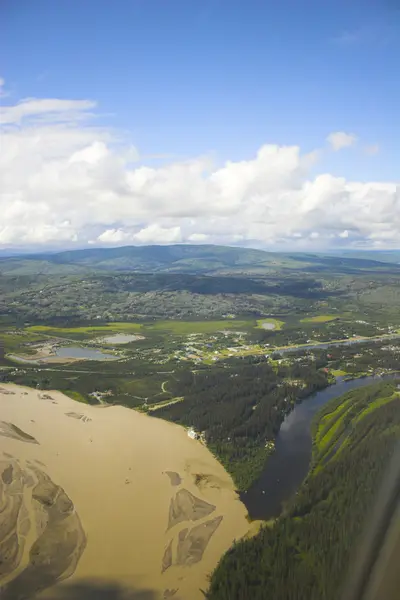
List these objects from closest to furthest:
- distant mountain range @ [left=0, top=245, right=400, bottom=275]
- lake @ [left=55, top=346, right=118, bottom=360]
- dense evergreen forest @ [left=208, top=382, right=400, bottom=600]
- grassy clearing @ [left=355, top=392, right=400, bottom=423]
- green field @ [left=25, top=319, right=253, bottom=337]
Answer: dense evergreen forest @ [left=208, top=382, right=400, bottom=600], grassy clearing @ [left=355, top=392, right=400, bottom=423], lake @ [left=55, top=346, right=118, bottom=360], green field @ [left=25, top=319, right=253, bottom=337], distant mountain range @ [left=0, top=245, right=400, bottom=275]

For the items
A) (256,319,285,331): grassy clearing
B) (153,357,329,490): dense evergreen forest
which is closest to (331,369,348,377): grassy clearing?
(153,357,329,490): dense evergreen forest

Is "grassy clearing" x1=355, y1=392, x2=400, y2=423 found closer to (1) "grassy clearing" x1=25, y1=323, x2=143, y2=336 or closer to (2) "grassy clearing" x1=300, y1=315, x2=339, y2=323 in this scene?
(2) "grassy clearing" x1=300, y1=315, x2=339, y2=323

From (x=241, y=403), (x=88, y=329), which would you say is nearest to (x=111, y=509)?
(x=241, y=403)

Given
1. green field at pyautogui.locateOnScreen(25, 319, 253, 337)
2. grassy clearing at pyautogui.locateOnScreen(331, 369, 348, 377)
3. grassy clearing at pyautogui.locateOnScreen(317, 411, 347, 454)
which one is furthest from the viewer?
green field at pyautogui.locateOnScreen(25, 319, 253, 337)

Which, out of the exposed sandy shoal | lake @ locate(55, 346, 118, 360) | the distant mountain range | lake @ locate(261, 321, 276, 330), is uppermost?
the distant mountain range

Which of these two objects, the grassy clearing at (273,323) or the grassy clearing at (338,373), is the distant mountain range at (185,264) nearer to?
the grassy clearing at (273,323)

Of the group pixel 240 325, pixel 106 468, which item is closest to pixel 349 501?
pixel 106 468
